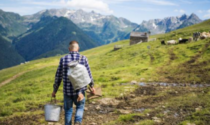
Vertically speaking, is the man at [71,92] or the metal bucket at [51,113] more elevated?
the man at [71,92]

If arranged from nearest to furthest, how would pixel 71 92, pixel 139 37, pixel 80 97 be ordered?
pixel 80 97
pixel 71 92
pixel 139 37

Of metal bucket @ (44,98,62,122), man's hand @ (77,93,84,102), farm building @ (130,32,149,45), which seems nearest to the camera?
man's hand @ (77,93,84,102)

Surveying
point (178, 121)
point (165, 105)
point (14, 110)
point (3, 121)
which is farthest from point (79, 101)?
point (14, 110)

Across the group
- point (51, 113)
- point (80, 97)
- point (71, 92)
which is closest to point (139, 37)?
point (71, 92)

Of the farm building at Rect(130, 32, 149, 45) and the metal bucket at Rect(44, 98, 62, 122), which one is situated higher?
the farm building at Rect(130, 32, 149, 45)

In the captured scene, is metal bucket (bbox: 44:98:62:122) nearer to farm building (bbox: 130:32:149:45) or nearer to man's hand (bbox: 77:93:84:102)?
man's hand (bbox: 77:93:84:102)

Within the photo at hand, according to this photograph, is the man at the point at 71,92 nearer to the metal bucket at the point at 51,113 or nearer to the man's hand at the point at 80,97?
the man's hand at the point at 80,97

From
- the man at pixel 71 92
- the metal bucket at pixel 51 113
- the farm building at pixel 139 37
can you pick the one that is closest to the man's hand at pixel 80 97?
the man at pixel 71 92

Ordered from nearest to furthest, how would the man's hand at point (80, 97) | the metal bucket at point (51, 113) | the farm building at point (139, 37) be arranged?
1. the man's hand at point (80, 97)
2. the metal bucket at point (51, 113)
3. the farm building at point (139, 37)

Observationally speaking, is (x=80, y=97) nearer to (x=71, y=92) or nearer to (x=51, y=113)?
(x=71, y=92)

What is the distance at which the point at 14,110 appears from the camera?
1463 cm

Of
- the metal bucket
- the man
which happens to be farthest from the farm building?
the metal bucket

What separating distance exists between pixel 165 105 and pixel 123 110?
3064 millimetres

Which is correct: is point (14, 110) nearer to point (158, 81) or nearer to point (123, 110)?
point (123, 110)
